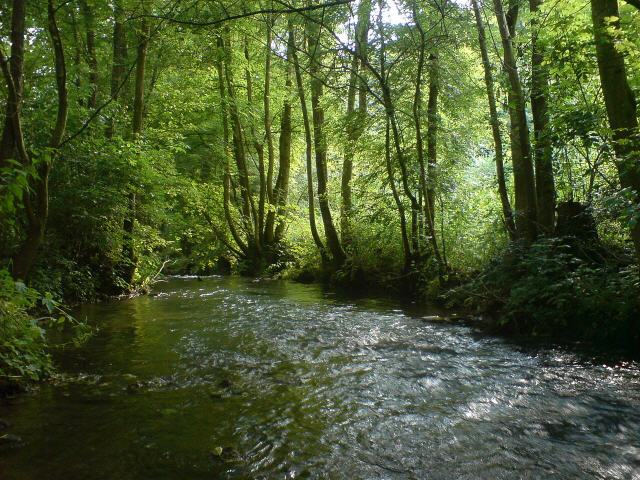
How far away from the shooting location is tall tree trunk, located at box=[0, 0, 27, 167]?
16.5 feet

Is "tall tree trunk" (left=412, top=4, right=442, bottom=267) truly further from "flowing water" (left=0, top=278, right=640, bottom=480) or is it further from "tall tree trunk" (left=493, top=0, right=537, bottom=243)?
"flowing water" (left=0, top=278, right=640, bottom=480)

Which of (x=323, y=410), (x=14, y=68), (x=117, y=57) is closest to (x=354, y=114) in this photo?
(x=117, y=57)

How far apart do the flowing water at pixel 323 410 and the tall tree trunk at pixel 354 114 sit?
6.72m

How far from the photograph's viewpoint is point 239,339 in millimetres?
7410

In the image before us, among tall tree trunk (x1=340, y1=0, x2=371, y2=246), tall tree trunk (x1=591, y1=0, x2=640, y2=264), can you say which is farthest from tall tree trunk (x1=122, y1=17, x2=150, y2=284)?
tall tree trunk (x1=591, y1=0, x2=640, y2=264)

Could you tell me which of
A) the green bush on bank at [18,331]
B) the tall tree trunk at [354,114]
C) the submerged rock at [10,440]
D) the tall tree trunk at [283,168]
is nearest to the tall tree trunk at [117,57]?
the tall tree trunk at [354,114]

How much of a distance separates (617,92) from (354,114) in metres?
8.04

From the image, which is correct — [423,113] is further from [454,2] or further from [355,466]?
[355,466]

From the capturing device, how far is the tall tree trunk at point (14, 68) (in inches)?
198

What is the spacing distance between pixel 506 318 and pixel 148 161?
8142 millimetres

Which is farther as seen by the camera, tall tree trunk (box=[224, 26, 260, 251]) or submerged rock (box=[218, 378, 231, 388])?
tall tree trunk (box=[224, 26, 260, 251])

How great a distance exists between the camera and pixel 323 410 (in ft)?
14.6

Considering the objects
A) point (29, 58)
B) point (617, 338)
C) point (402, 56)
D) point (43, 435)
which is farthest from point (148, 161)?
point (617, 338)

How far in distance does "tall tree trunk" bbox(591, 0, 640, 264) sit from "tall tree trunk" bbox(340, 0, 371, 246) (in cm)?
556
